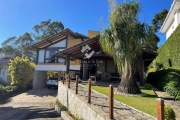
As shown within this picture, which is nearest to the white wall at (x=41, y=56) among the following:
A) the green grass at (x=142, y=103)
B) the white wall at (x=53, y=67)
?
the white wall at (x=53, y=67)

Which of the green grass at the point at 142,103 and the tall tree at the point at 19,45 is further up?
the tall tree at the point at 19,45

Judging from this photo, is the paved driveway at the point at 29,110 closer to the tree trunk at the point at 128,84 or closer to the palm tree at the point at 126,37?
the tree trunk at the point at 128,84

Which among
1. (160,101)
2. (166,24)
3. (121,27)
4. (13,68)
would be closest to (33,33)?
(13,68)

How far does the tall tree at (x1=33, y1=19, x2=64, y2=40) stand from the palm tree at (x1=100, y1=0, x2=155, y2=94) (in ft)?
112

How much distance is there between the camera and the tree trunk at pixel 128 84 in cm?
813

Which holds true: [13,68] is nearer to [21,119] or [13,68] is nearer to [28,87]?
[28,87]

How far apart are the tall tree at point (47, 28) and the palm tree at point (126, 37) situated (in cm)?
3425

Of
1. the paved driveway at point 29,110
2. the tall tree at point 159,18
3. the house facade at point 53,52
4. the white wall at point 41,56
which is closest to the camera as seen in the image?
the paved driveway at point 29,110

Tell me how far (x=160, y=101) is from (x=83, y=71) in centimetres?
1513

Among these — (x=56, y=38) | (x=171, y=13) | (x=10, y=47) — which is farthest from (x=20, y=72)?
(x=10, y=47)

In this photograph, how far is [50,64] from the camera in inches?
774

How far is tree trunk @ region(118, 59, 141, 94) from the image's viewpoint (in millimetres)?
8130

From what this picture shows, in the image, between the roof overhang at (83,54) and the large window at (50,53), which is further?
the large window at (50,53)

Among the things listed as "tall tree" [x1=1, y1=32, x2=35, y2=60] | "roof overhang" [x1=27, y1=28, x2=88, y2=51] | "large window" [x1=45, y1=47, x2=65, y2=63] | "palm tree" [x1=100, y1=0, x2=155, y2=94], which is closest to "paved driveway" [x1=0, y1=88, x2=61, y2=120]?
"palm tree" [x1=100, y1=0, x2=155, y2=94]
